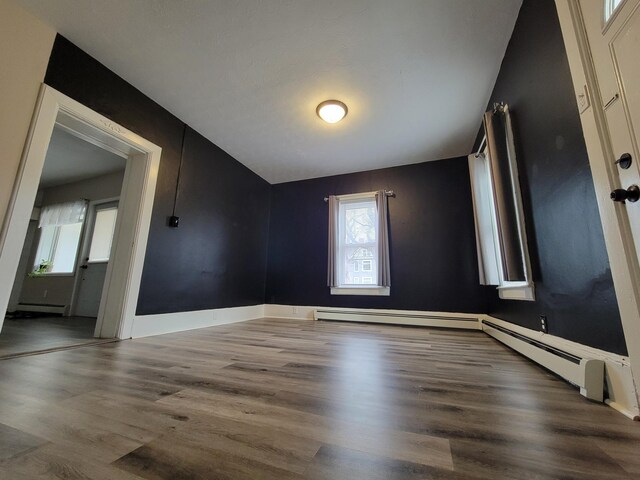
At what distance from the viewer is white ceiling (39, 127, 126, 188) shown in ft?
12.7

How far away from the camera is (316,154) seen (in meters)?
3.93

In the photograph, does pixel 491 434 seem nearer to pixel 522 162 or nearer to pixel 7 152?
pixel 522 162

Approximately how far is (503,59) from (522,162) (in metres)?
0.99

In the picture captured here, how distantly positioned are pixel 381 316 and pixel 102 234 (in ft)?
16.7

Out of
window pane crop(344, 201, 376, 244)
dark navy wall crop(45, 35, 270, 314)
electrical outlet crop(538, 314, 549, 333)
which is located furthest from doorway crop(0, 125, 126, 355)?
electrical outlet crop(538, 314, 549, 333)

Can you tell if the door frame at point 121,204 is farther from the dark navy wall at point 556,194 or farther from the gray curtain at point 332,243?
the dark navy wall at point 556,194

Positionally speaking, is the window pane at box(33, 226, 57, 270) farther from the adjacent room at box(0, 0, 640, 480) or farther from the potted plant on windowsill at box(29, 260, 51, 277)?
the adjacent room at box(0, 0, 640, 480)

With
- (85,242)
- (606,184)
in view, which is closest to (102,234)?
(85,242)

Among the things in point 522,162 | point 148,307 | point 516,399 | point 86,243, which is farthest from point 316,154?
point 86,243

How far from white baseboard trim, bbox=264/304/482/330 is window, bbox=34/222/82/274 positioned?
12.4 ft

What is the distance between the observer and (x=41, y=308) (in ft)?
15.4

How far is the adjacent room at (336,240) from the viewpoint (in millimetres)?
836

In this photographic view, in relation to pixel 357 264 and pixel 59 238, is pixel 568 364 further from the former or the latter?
pixel 59 238

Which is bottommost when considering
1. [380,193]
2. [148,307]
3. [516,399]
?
[516,399]
